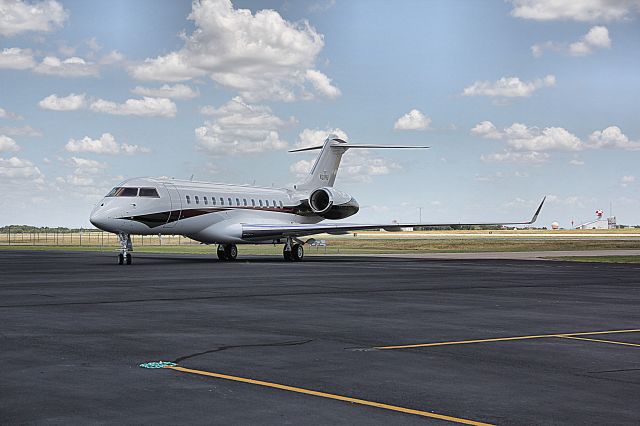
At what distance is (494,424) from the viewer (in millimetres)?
7020

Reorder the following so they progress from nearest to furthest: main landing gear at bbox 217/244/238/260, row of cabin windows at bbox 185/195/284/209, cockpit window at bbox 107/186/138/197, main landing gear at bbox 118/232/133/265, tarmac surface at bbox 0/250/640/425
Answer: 1. tarmac surface at bbox 0/250/640/425
2. main landing gear at bbox 118/232/133/265
3. cockpit window at bbox 107/186/138/197
4. row of cabin windows at bbox 185/195/284/209
5. main landing gear at bbox 217/244/238/260

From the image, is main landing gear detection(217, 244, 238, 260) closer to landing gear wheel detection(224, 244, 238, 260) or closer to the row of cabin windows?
landing gear wheel detection(224, 244, 238, 260)

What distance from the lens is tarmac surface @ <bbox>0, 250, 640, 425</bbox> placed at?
753 cm

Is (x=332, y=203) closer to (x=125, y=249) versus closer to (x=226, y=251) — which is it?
(x=226, y=251)

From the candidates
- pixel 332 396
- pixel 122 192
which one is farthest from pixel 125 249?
pixel 332 396

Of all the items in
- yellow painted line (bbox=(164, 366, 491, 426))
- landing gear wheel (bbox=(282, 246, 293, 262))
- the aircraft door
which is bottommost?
yellow painted line (bbox=(164, 366, 491, 426))

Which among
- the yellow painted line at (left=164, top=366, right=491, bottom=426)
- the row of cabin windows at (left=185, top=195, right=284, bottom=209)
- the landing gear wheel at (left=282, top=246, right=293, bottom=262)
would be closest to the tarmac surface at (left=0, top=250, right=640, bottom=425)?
the yellow painted line at (left=164, top=366, right=491, bottom=426)

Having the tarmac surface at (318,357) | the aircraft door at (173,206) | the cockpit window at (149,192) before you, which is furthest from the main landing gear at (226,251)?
the tarmac surface at (318,357)

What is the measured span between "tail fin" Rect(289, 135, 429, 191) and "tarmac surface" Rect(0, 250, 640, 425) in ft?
96.7

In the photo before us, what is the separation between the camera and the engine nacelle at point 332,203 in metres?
47.4

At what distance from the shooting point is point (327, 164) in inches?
2024

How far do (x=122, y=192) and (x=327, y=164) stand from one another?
17.2 m

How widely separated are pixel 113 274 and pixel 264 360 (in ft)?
65.6

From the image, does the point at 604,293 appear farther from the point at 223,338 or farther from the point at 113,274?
the point at 113,274
